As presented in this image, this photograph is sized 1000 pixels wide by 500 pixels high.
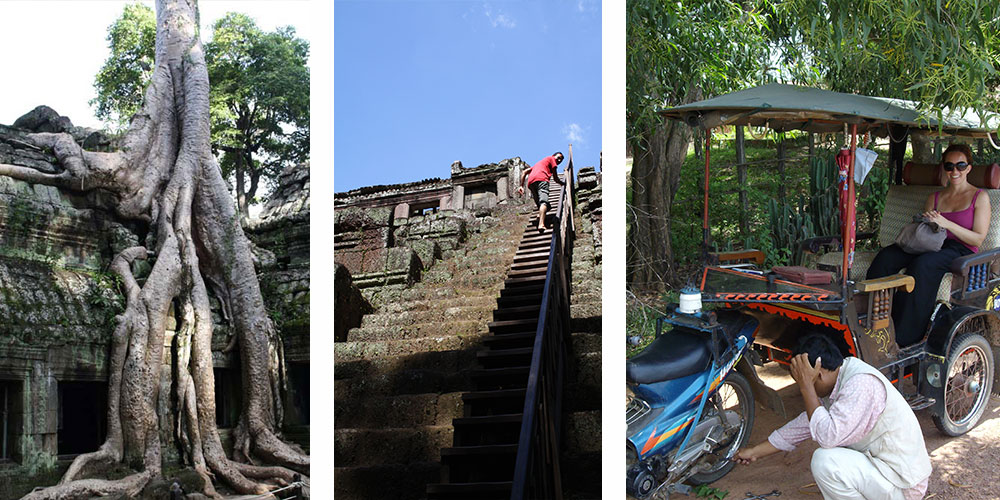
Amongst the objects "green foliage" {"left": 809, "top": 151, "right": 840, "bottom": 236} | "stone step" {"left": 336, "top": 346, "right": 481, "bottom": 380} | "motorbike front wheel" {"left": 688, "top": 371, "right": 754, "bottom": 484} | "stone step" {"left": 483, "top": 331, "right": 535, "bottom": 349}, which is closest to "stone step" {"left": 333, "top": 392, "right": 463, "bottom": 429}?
"stone step" {"left": 336, "top": 346, "right": 481, "bottom": 380}

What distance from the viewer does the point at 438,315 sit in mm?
3035

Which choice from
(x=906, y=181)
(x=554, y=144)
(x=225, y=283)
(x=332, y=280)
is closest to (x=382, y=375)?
(x=332, y=280)

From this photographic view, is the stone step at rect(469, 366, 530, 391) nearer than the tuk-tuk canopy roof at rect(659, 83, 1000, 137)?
Yes

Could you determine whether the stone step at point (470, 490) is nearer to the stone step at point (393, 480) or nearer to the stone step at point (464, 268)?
the stone step at point (393, 480)

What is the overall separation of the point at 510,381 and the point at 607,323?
47cm

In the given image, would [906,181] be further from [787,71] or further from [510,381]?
[510,381]

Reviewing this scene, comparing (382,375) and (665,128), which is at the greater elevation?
(665,128)

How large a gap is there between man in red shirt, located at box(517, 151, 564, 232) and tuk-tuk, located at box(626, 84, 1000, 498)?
72cm

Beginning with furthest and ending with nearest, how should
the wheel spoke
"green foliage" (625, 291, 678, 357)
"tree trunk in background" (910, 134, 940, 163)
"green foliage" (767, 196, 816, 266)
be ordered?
"green foliage" (767, 196, 816, 266) < "tree trunk in background" (910, 134, 940, 163) < "green foliage" (625, 291, 678, 357) < the wheel spoke

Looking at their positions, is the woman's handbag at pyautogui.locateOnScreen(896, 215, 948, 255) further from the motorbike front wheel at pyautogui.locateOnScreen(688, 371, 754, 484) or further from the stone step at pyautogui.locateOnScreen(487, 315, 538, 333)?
the stone step at pyautogui.locateOnScreen(487, 315, 538, 333)

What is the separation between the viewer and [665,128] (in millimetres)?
5820

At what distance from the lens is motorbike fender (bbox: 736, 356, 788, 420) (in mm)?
3254

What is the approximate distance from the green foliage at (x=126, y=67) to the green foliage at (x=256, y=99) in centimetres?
26

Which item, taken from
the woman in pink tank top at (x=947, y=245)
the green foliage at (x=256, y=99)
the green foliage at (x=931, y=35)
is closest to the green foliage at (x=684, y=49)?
the green foliage at (x=931, y=35)
